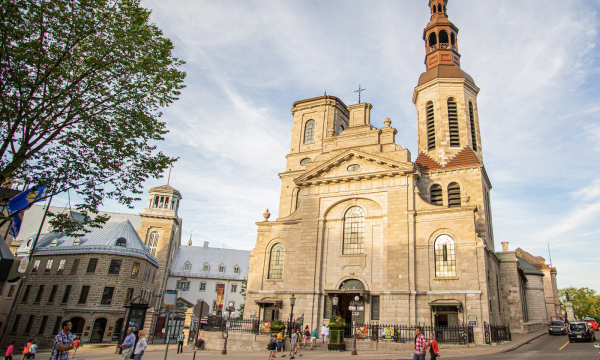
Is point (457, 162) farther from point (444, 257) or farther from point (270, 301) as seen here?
point (270, 301)

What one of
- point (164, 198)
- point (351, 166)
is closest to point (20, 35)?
point (351, 166)

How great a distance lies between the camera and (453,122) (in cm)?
3638

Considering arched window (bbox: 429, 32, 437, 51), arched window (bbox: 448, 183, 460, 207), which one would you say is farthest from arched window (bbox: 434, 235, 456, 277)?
arched window (bbox: 429, 32, 437, 51)

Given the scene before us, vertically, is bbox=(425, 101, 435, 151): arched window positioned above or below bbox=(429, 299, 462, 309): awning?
above

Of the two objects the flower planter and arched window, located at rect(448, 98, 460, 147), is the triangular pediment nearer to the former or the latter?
arched window, located at rect(448, 98, 460, 147)

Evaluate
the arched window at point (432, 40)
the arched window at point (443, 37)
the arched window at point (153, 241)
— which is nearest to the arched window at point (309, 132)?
the arched window at point (432, 40)

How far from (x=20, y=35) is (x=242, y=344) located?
20.2 meters

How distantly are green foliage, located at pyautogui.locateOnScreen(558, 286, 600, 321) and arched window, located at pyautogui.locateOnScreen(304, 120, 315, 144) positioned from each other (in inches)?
3130

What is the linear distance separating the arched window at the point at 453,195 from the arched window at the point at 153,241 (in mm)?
42072

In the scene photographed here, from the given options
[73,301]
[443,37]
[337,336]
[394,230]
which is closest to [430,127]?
[443,37]

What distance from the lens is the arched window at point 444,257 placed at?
2606 cm

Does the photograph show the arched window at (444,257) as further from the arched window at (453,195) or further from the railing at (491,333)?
the arched window at (453,195)

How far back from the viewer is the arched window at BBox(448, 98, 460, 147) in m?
35.4

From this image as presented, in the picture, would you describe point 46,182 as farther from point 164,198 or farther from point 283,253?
point 164,198
